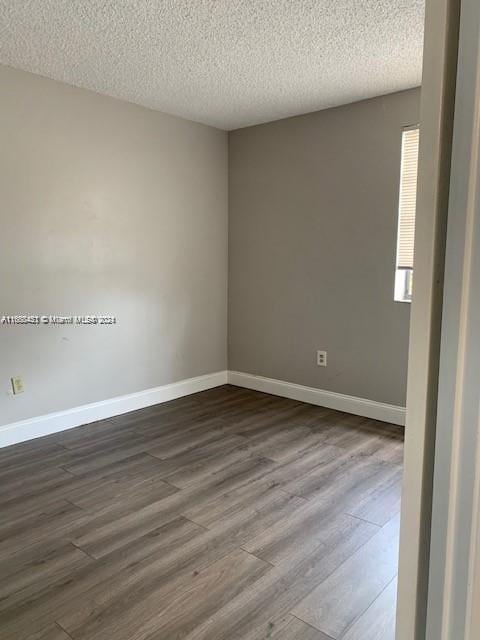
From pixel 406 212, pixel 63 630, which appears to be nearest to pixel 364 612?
pixel 63 630

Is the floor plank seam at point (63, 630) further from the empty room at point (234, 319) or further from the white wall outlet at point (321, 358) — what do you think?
the white wall outlet at point (321, 358)

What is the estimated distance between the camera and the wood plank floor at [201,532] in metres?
1.60

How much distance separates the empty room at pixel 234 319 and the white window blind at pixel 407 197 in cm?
2

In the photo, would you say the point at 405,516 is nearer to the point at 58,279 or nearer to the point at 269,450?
the point at 269,450

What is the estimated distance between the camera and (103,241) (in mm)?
3439

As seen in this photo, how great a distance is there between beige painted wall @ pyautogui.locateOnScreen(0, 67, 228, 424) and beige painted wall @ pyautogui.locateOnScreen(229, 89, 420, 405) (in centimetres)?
31

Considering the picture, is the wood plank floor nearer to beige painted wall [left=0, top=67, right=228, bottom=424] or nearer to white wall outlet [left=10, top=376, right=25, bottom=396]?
white wall outlet [left=10, top=376, right=25, bottom=396]

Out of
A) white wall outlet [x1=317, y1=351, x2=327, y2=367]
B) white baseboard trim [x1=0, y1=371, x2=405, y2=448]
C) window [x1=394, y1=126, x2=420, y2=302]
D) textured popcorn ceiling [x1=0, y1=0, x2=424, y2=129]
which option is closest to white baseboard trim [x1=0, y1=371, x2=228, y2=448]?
white baseboard trim [x1=0, y1=371, x2=405, y2=448]

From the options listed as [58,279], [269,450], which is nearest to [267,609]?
[269,450]

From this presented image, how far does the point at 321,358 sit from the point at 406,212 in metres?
1.33

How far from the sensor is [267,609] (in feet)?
5.37

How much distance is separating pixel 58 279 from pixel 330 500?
7.45 ft

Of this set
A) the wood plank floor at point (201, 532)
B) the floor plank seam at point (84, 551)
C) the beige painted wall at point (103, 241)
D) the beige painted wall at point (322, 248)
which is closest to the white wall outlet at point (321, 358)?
the beige painted wall at point (322, 248)

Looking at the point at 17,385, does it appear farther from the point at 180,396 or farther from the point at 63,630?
A: the point at 63,630
